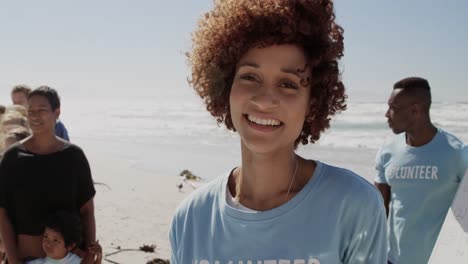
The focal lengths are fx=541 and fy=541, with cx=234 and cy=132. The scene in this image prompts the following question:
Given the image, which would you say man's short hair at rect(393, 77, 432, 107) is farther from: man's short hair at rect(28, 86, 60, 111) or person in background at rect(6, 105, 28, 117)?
person in background at rect(6, 105, 28, 117)

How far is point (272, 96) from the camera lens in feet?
5.09

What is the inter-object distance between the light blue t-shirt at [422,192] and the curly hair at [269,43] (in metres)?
2.17

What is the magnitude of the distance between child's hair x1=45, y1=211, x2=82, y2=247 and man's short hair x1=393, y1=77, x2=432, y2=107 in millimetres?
2686

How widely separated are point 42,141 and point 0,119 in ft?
4.81

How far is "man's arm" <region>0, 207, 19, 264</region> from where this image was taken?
12.1 feet

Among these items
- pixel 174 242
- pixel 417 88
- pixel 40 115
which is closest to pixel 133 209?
pixel 40 115

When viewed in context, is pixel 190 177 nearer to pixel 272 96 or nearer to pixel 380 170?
pixel 380 170

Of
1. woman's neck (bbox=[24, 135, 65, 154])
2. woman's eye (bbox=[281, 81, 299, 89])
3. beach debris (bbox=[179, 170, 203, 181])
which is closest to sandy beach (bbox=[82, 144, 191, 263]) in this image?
beach debris (bbox=[179, 170, 203, 181])

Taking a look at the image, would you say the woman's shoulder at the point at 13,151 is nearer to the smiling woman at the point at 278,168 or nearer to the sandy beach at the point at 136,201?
the smiling woman at the point at 278,168

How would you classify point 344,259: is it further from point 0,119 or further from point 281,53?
point 0,119

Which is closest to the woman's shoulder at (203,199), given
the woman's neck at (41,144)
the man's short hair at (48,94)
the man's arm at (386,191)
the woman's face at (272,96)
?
the woman's face at (272,96)

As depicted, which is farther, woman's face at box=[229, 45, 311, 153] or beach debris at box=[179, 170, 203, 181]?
beach debris at box=[179, 170, 203, 181]

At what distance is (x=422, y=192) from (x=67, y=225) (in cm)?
244

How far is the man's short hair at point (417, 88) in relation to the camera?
4235mm
